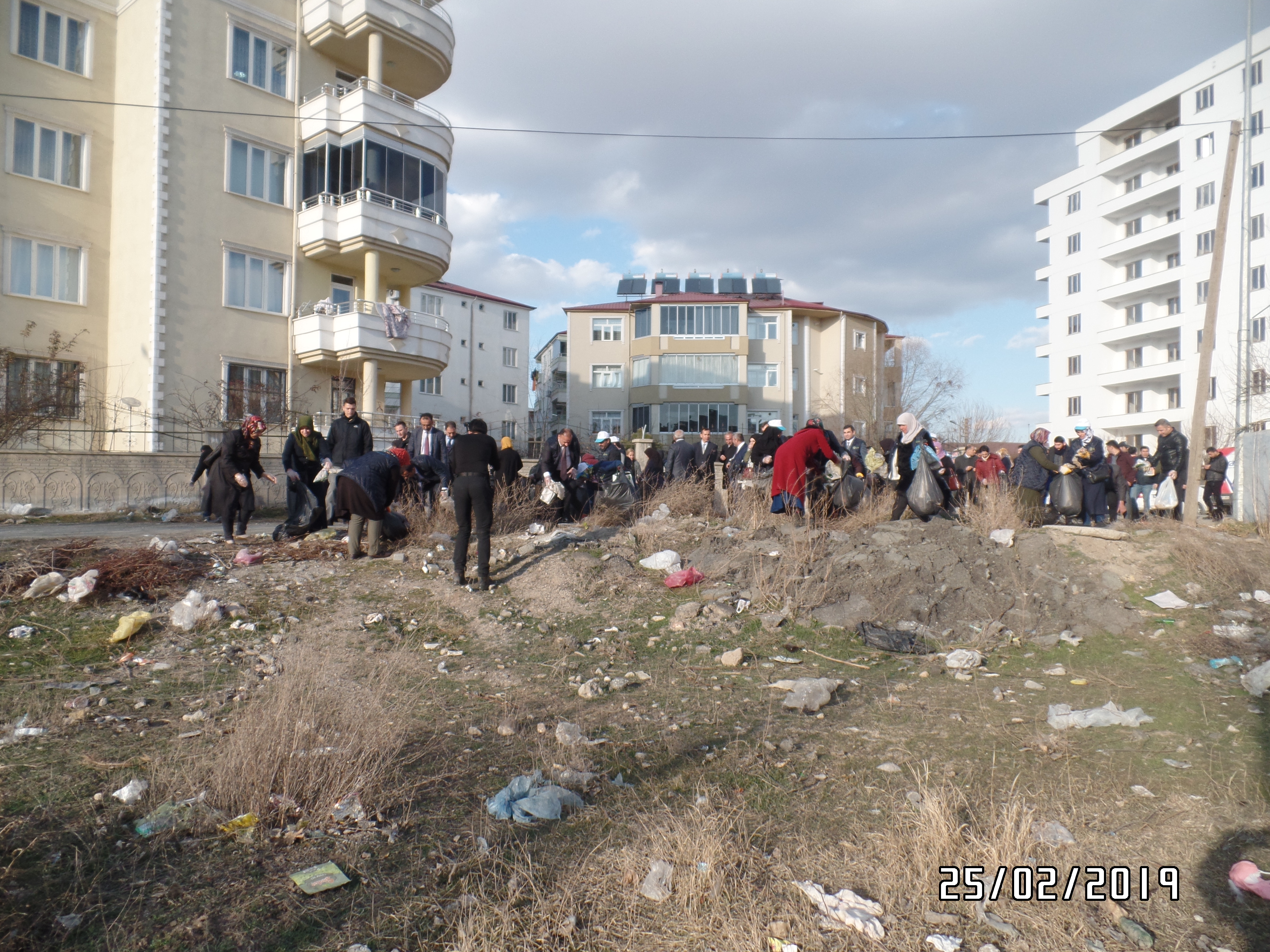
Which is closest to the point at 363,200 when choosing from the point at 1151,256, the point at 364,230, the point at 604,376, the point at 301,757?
the point at 364,230

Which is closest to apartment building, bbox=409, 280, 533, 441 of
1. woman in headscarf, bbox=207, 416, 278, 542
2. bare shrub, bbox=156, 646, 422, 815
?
woman in headscarf, bbox=207, 416, 278, 542

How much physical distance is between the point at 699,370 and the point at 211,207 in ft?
93.4

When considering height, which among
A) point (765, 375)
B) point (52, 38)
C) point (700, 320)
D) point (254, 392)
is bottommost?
point (254, 392)

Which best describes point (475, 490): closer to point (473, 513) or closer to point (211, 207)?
point (473, 513)

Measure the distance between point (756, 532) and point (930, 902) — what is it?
21.5 ft

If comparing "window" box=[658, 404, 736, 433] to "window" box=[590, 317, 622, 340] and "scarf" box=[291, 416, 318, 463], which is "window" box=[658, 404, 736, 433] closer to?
"window" box=[590, 317, 622, 340]

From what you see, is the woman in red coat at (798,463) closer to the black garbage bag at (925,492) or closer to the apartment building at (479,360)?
the black garbage bag at (925,492)

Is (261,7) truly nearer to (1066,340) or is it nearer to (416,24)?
(416,24)

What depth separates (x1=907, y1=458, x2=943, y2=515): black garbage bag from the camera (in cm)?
978

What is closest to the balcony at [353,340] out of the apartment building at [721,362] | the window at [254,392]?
the window at [254,392]

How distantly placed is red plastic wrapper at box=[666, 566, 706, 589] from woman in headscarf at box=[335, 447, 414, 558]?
339 centimetres

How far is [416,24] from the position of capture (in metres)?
21.8

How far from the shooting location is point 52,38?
18500 mm

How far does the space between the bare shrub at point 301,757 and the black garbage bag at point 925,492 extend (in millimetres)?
7264
